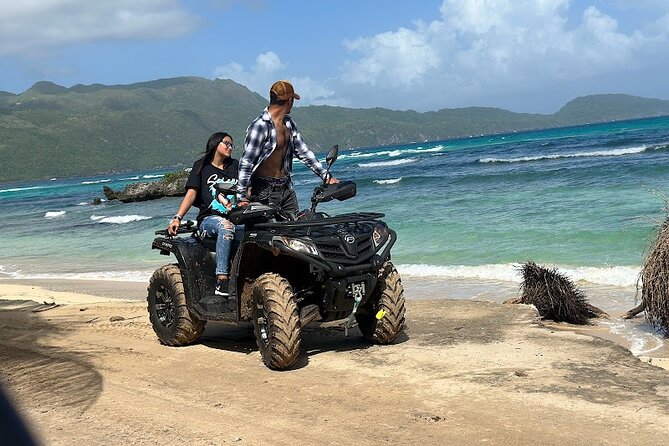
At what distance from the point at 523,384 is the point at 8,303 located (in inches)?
326

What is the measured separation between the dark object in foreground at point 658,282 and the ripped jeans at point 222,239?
403 cm

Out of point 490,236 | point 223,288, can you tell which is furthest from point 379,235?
point 490,236

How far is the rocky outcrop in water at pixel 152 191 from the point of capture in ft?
157

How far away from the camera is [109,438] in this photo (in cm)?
444

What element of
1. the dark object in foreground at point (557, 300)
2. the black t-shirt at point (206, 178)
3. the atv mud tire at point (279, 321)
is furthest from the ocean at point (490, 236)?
the black t-shirt at point (206, 178)

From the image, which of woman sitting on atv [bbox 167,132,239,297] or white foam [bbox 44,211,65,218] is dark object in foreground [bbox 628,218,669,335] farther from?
white foam [bbox 44,211,65,218]

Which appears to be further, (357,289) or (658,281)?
(658,281)

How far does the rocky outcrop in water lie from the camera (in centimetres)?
4797

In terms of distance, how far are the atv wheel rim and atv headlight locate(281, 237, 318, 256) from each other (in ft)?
6.33

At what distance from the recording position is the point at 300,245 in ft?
19.2

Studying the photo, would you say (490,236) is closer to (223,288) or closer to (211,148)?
(211,148)

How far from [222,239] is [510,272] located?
624 centimetres

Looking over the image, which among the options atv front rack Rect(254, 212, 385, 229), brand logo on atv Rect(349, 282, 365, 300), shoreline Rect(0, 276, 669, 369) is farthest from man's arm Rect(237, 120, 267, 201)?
shoreline Rect(0, 276, 669, 369)

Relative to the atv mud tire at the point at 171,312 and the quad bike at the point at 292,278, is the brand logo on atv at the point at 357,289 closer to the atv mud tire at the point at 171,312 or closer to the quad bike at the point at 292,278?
the quad bike at the point at 292,278
